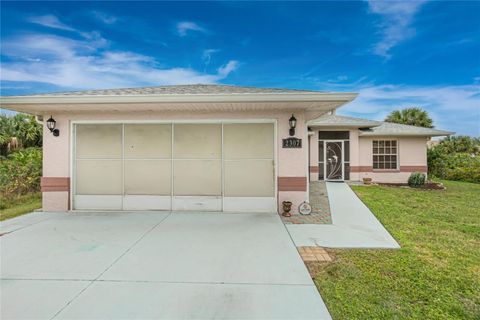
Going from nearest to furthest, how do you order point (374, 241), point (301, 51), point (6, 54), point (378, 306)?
Answer: point (378, 306), point (374, 241), point (6, 54), point (301, 51)

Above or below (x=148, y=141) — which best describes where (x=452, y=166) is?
below

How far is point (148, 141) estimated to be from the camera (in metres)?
6.66

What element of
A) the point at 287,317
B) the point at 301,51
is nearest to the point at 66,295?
the point at 287,317

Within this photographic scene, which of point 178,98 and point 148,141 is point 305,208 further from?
point 148,141

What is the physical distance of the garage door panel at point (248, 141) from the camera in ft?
21.2

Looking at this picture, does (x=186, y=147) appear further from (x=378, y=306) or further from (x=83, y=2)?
(x=83, y=2)

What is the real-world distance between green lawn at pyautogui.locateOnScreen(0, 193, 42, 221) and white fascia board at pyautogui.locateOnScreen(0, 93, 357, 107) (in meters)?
3.08

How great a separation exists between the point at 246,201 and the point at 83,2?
31.5ft

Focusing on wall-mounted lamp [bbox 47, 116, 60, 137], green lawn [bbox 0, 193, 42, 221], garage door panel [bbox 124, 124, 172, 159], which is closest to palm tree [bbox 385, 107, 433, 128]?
garage door panel [bbox 124, 124, 172, 159]

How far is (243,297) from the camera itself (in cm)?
266

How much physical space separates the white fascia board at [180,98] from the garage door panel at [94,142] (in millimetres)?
1269

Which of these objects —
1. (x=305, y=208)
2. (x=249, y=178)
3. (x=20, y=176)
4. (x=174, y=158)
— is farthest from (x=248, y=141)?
(x=20, y=176)

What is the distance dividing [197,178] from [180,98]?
2314 millimetres

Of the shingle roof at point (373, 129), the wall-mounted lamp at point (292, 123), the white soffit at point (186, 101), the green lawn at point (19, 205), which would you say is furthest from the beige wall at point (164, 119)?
the shingle roof at point (373, 129)
